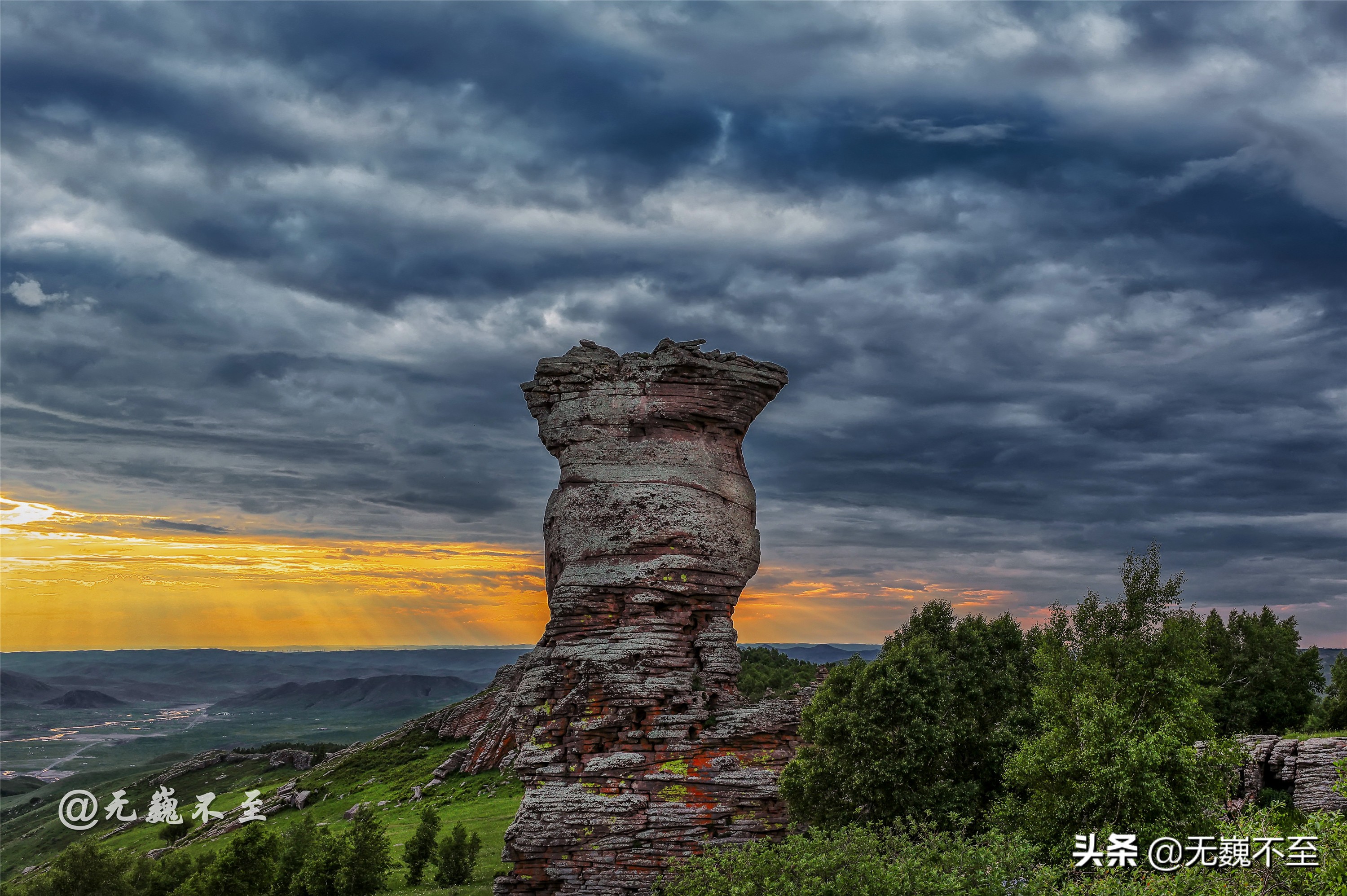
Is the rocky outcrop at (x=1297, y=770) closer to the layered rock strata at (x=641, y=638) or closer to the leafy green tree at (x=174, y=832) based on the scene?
the layered rock strata at (x=641, y=638)

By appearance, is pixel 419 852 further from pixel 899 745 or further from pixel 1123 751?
pixel 1123 751

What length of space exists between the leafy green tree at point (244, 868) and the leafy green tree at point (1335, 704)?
5387 centimetres

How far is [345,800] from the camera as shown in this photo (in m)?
82.1

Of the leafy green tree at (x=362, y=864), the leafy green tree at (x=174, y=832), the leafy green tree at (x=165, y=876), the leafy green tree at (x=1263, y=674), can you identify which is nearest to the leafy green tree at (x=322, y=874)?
the leafy green tree at (x=362, y=864)

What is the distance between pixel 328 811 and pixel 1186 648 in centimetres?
7343

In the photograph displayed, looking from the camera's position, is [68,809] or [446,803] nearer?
[68,809]

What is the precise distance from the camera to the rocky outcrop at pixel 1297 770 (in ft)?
114

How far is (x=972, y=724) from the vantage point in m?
32.3

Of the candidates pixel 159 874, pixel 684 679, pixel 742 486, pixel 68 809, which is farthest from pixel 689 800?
pixel 159 874

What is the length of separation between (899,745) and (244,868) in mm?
29730

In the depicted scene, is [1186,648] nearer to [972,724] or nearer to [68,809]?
[972,724]

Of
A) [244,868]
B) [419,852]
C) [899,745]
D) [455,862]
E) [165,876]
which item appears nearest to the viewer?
[899,745]

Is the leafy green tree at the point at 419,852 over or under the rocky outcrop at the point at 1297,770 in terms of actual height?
under

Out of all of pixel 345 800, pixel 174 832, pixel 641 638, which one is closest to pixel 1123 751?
pixel 641 638
